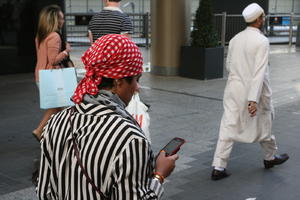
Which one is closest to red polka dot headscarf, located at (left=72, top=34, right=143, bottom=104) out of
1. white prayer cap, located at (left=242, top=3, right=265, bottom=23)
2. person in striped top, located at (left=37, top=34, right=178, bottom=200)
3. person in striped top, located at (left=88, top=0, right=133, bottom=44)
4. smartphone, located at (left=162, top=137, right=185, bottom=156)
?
person in striped top, located at (left=37, top=34, right=178, bottom=200)

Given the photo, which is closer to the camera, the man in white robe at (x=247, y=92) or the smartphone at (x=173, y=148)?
the smartphone at (x=173, y=148)

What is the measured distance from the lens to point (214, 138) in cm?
639

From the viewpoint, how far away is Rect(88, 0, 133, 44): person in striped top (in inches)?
179

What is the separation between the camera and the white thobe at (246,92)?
461cm

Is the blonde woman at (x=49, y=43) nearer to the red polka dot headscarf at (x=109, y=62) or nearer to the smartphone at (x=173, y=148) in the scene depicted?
the smartphone at (x=173, y=148)

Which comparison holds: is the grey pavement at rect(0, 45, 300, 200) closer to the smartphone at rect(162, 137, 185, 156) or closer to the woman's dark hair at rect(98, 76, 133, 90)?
the smartphone at rect(162, 137, 185, 156)

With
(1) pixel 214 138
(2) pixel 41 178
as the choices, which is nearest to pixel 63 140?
(2) pixel 41 178

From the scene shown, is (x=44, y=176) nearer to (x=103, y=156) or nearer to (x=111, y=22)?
(x=103, y=156)

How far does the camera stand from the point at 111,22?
179 inches

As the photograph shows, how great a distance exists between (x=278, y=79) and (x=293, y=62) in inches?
136

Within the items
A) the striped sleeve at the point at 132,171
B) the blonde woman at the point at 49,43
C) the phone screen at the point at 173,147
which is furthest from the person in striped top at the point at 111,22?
the striped sleeve at the point at 132,171

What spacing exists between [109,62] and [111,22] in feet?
8.95

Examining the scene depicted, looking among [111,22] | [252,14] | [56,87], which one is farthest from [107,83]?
[56,87]

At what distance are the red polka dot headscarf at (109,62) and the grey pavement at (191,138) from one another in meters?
2.66
